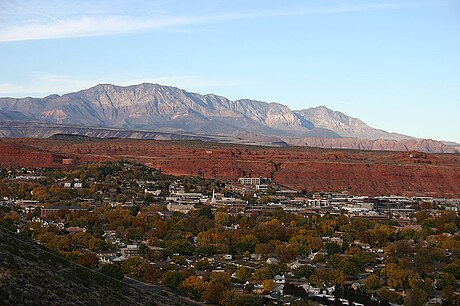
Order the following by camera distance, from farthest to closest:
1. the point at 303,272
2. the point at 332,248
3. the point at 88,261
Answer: the point at 332,248, the point at 303,272, the point at 88,261

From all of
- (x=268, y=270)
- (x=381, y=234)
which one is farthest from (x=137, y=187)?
(x=268, y=270)

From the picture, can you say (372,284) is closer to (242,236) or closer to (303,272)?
(303,272)

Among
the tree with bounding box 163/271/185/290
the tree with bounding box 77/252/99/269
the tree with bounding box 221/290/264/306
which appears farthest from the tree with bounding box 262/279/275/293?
the tree with bounding box 77/252/99/269

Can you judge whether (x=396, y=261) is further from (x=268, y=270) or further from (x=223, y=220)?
(x=223, y=220)

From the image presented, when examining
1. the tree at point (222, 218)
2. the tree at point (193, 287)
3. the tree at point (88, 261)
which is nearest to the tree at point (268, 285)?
the tree at point (193, 287)

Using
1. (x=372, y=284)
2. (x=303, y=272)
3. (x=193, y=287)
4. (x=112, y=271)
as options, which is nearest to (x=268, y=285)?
(x=193, y=287)

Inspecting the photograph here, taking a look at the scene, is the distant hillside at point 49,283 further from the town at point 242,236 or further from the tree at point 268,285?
the tree at point 268,285

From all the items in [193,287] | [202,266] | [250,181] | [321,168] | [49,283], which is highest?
[321,168]
